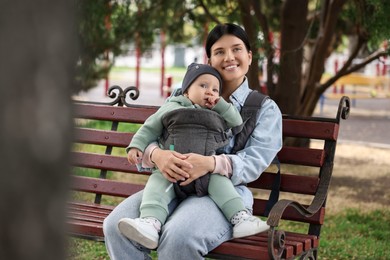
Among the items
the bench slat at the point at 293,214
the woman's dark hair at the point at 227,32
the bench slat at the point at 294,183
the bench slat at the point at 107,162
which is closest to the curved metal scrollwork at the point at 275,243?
the bench slat at the point at 293,214

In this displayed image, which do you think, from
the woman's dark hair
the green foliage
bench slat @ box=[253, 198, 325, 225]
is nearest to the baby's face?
the woman's dark hair

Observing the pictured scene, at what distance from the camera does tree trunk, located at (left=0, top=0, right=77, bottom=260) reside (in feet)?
3.38

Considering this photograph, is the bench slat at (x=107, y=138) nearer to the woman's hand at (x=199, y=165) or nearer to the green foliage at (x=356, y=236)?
the woman's hand at (x=199, y=165)

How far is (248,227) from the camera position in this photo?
3.42 metres

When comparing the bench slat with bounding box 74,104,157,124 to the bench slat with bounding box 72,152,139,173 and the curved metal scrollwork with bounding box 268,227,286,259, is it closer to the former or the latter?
the bench slat with bounding box 72,152,139,173

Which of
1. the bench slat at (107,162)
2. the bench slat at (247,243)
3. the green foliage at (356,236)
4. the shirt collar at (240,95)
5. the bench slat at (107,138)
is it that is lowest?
the green foliage at (356,236)

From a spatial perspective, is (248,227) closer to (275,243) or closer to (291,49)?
(275,243)

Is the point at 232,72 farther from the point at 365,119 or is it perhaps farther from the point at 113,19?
the point at 365,119

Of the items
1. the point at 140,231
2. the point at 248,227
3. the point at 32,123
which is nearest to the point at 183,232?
the point at 140,231

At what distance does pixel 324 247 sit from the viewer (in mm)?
5801

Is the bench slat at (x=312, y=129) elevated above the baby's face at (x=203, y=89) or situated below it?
below

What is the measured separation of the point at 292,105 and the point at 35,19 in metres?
8.93

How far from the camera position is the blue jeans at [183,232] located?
3.32 meters

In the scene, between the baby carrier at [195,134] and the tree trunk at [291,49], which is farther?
the tree trunk at [291,49]
